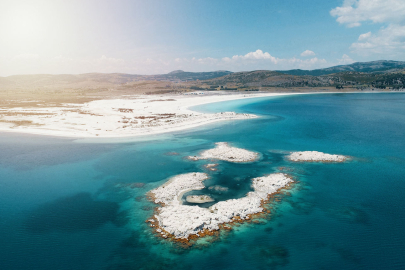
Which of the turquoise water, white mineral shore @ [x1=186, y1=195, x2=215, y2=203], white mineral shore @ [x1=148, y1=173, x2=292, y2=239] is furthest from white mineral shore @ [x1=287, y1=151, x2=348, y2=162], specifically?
white mineral shore @ [x1=186, y1=195, x2=215, y2=203]

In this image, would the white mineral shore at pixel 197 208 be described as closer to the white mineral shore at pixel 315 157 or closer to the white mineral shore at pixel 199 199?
the white mineral shore at pixel 199 199

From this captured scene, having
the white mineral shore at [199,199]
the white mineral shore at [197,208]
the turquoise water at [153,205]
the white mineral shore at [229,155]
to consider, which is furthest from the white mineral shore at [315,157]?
the white mineral shore at [199,199]

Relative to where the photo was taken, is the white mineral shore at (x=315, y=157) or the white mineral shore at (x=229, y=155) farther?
the white mineral shore at (x=229, y=155)

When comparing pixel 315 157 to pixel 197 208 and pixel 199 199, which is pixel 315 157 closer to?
pixel 199 199

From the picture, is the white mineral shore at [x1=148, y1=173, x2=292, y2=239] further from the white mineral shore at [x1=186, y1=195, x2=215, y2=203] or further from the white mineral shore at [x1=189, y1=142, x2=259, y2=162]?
the white mineral shore at [x1=189, y1=142, x2=259, y2=162]

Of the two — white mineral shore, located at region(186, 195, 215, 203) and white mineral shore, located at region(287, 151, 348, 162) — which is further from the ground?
white mineral shore, located at region(287, 151, 348, 162)

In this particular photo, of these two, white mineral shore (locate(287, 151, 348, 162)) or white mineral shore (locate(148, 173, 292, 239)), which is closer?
white mineral shore (locate(148, 173, 292, 239))

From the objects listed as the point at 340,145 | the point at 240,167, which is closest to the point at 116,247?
the point at 240,167
